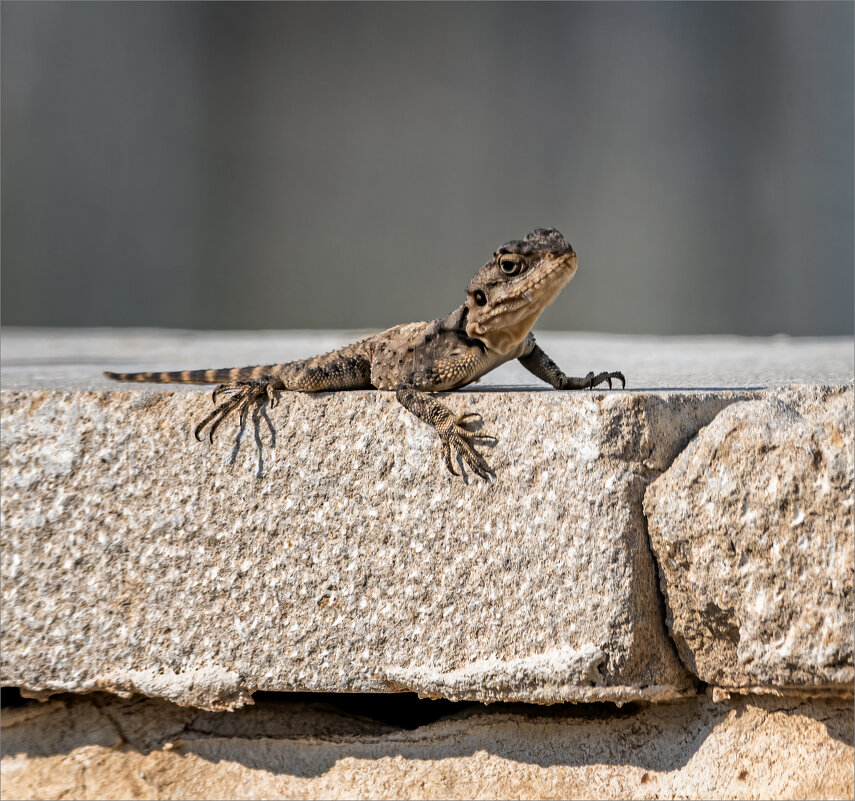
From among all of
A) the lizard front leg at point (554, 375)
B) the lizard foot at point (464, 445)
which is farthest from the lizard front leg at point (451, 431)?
the lizard front leg at point (554, 375)

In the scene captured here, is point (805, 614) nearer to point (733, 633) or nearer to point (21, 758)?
point (733, 633)

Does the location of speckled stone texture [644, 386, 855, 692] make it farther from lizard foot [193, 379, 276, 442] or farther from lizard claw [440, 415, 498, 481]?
lizard foot [193, 379, 276, 442]

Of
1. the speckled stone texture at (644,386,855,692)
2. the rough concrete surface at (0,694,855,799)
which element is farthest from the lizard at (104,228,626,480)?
the rough concrete surface at (0,694,855,799)

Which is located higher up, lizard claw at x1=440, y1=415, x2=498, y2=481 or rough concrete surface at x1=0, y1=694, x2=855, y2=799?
lizard claw at x1=440, y1=415, x2=498, y2=481

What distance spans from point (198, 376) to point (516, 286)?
100 cm

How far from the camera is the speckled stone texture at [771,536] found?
79.3 inches

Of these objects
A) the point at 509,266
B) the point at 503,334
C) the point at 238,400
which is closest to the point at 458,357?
the point at 503,334

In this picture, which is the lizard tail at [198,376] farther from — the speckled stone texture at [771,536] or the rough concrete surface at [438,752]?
the speckled stone texture at [771,536]

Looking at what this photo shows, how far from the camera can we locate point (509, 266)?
7.81 ft

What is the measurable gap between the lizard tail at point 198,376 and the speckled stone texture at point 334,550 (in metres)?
0.38

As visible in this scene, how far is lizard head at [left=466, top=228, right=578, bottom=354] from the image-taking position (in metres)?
2.31

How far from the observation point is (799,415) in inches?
83.0

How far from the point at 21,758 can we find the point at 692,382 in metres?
2.04

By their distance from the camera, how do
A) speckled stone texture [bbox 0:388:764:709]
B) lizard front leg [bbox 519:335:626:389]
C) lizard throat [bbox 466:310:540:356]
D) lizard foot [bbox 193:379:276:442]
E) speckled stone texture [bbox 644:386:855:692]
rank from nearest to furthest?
speckled stone texture [bbox 644:386:855:692], speckled stone texture [bbox 0:388:764:709], lizard foot [bbox 193:379:276:442], lizard throat [bbox 466:310:540:356], lizard front leg [bbox 519:335:626:389]
